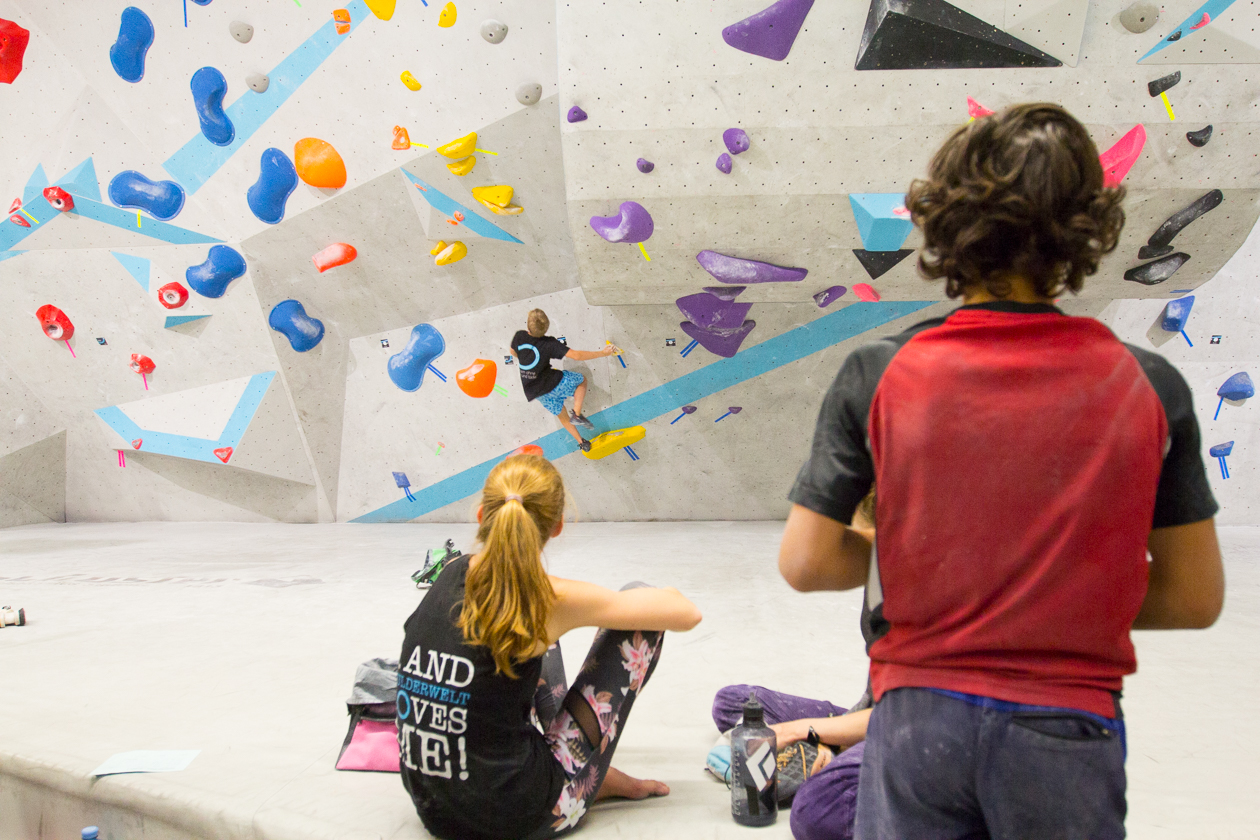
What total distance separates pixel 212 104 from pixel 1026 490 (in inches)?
199

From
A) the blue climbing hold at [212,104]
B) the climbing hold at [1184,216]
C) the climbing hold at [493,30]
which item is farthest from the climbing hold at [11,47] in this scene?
the climbing hold at [1184,216]

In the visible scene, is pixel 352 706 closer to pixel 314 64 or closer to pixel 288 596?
pixel 288 596

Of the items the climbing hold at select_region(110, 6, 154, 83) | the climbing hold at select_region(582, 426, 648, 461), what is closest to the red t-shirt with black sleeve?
the climbing hold at select_region(582, 426, 648, 461)

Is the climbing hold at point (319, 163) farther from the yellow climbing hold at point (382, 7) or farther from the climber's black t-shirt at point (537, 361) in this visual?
the climber's black t-shirt at point (537, 361)

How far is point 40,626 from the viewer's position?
10.2 ft

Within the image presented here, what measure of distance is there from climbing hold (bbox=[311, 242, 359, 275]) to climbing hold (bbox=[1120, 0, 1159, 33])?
13.5 ft

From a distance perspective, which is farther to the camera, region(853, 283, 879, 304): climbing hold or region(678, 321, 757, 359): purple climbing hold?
region(678, 321, 757, 359): purple climbing hold

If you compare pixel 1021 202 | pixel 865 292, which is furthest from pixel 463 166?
pixel 1021 202

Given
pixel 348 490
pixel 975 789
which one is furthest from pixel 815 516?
pixel 348 490

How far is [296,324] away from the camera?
5.34 metres

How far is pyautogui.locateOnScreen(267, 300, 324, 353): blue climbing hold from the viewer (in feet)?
17.4

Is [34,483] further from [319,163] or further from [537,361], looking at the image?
[537,361]

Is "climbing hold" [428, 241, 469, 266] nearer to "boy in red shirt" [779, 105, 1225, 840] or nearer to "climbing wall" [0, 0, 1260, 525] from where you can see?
"climbing wall" [0, 0, 1260, 525]

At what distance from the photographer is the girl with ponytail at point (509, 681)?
1.34 metres
